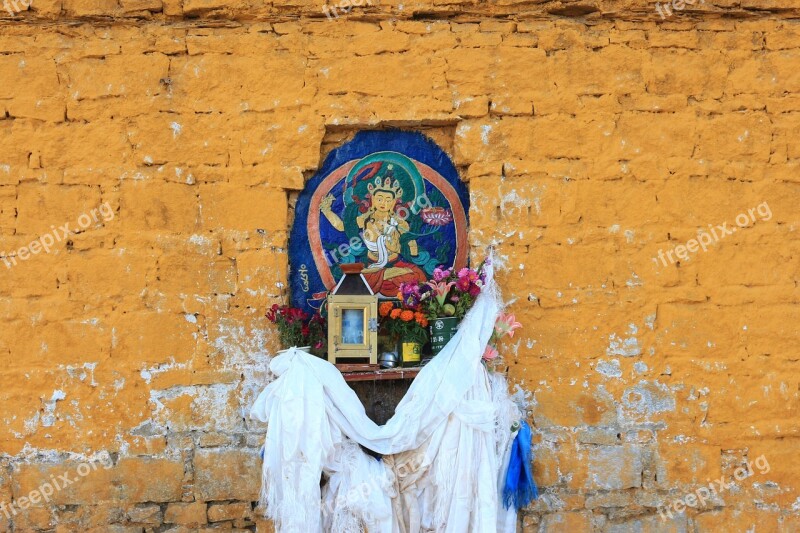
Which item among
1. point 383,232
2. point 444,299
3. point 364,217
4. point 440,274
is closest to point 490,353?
point 444,299

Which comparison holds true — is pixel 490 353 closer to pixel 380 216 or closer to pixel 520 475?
pixel 520 475

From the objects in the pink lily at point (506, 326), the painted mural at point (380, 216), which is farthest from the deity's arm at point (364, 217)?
the pink lily at point (506, 326)

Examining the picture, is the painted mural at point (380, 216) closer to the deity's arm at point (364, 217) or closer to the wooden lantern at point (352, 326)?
the deity's arm at point (364, 217)

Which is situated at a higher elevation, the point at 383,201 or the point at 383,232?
the point at 383,201

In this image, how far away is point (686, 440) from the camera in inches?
174

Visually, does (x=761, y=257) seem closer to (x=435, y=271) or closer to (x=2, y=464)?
(x=435, y=271)

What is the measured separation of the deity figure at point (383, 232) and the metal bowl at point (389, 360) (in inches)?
16.8

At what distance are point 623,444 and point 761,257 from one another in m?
1.26

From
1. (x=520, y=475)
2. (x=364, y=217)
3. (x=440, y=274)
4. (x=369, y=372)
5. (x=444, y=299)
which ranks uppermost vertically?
(x=364, y=217)

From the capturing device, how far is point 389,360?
14.2ft

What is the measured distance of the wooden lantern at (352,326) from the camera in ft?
13.9

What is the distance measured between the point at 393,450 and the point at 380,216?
1.29 metres

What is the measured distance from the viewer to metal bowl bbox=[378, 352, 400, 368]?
434cm

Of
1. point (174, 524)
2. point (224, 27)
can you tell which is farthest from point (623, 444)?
point (224, 27)
